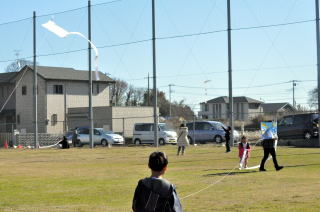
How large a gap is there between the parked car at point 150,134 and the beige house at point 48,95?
16281 mm

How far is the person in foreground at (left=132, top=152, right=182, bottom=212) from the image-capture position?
6000 mm

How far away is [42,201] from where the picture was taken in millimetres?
13078

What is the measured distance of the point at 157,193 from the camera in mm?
6008

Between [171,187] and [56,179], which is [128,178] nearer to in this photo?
[56,179]

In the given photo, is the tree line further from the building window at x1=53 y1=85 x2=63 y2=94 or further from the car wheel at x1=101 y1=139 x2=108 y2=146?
the car wheel at x1=101 y1=139 x2=108 y2=146

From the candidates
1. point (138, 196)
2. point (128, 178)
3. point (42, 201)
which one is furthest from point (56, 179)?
point (138, 196)

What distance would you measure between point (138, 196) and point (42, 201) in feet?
24.4

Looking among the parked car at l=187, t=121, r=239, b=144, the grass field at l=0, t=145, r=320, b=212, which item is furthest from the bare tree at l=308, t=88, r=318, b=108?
the grass field at l=0, t=145, r=320, b=212

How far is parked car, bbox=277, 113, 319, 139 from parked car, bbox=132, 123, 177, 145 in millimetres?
8869

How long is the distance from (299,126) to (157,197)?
111 ft

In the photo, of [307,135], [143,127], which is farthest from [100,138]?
[307,135]

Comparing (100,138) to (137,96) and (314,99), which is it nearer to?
(314,99)

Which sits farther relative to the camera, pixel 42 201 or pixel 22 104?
pixel 22 104

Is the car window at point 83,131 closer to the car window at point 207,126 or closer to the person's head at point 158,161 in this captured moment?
the car window at point 207,126
